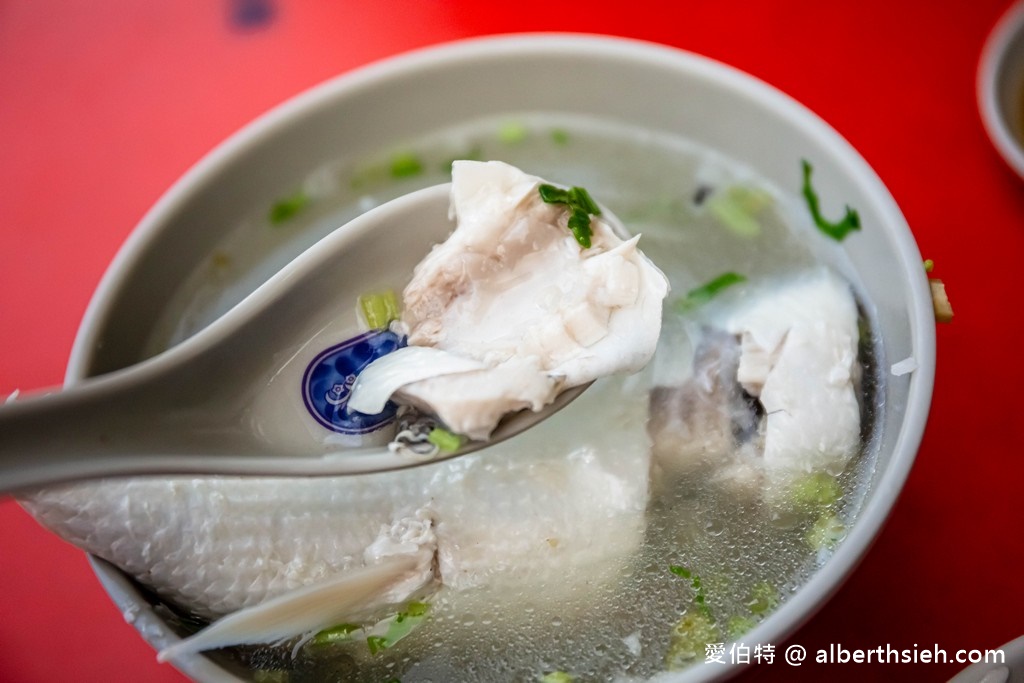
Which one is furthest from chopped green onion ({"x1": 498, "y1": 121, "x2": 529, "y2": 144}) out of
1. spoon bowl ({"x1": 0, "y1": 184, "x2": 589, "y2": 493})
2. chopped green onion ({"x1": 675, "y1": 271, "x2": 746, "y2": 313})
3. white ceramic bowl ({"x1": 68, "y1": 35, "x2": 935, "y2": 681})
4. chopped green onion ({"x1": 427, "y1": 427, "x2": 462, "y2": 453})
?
chopped green onion ({"x1": 427, "y1": 427, "x2": 462, "y2": 453})

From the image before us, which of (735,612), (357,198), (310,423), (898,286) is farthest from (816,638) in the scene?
(357,198)

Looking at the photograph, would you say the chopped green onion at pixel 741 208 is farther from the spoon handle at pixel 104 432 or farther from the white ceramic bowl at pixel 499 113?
the spoon handle at pixel 104 432

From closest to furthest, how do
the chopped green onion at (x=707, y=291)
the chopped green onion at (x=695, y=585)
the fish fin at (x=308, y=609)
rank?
the fish fin at (x=308, y=609), the chopped green onion at (x=695, y=585), the chopped green onion at (x=707, y=291)

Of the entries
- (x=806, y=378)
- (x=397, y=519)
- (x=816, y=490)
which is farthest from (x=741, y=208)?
(x=397, y=519)

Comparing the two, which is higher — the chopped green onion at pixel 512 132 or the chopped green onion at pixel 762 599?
the chopped green onion at pixel 512 132

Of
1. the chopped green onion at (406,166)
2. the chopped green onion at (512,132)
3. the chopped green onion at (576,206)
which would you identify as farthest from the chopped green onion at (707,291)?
the chopped green onion at (406,166)

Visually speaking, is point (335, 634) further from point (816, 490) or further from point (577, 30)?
point (577, 30)

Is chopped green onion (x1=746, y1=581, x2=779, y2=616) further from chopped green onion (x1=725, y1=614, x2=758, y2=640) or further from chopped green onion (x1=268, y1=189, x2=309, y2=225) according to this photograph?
chopped green onion (x1=268, y1=189, x2=309, y2=225)
